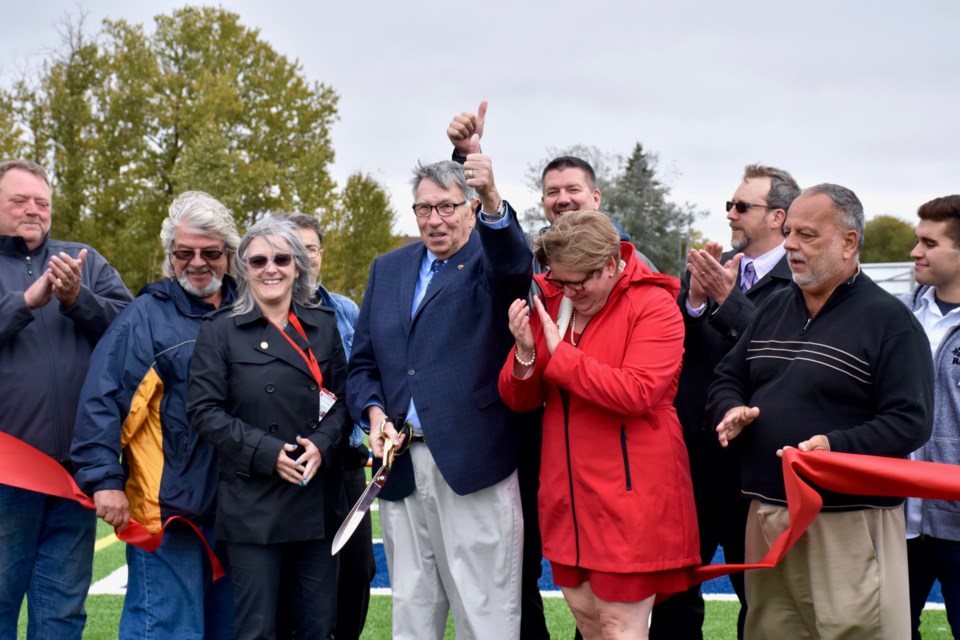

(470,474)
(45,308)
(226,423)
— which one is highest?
(45,308)

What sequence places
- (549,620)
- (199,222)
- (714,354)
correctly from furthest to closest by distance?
(549,620)
(714,354)
(199,222)

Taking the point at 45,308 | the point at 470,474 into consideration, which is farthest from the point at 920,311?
the point at 45,308

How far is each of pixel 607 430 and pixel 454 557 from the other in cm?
90

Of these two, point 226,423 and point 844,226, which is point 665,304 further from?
point 226,423

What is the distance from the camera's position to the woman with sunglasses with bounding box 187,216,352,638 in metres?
3.88

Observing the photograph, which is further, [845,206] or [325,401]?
[325,401]

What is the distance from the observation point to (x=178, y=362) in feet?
13.6

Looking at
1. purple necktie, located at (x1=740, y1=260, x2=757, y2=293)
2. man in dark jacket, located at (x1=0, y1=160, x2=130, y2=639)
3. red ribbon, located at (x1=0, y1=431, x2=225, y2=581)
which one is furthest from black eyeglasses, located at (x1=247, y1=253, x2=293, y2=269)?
purple necktie, located at (x1=740, y1=260, x2=757, y2=293)

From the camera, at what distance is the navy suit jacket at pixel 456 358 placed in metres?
3.78

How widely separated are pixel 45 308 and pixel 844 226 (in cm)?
362

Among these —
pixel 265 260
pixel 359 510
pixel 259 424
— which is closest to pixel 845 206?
pixel 359 510

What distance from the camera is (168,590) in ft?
13.6

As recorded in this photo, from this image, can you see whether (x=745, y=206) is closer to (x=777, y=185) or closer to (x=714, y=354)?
(x=777, y=185)

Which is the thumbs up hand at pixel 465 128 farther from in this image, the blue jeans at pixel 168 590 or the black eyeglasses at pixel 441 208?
the blue jeans at pixel 168 590
